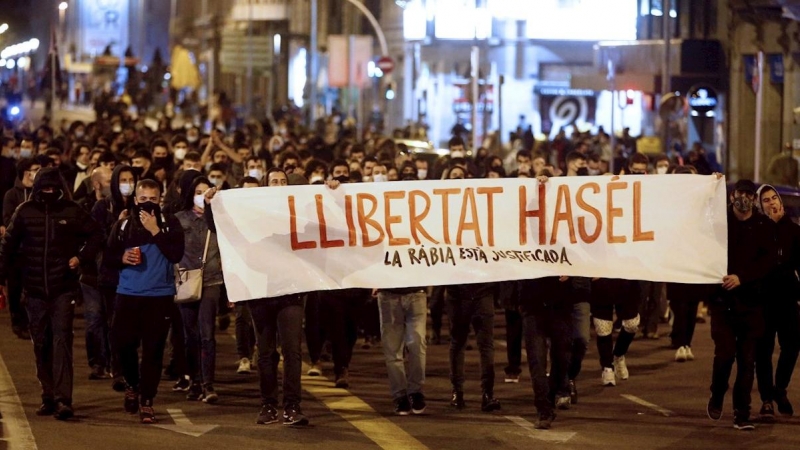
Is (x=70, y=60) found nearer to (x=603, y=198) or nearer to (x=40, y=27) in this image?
(x=40, y=27)

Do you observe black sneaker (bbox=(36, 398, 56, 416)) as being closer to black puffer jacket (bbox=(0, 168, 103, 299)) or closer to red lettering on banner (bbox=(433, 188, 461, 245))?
black puffer jacket (bbox=(0, 168, 103, 299))

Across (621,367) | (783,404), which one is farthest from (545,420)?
(621,367)

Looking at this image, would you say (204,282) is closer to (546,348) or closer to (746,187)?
(546,348)

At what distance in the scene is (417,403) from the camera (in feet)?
39.8

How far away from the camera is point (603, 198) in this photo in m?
12.4

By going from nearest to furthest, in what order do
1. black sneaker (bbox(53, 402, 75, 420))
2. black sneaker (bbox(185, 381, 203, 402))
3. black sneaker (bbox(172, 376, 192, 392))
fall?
black sneaker (bbox(53, 402, 75, 420))
black sneaker (bbox(185, 381, 203, 402))
black sneaker (bbox(172, 376, 192, 392))

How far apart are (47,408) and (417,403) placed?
8.86 ft

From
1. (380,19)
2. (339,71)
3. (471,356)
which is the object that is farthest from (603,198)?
(380,19)

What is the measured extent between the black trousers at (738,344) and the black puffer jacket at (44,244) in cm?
454

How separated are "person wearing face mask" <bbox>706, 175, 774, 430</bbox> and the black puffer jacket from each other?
4560 millimetres

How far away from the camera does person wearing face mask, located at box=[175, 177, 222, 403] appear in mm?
12656

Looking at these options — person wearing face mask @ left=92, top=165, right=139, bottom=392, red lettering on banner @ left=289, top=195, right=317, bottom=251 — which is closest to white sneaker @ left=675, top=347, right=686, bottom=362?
red lettering on banner @ left=289, top=195, right=317, bottom=251

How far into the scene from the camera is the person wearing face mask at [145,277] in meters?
11.6

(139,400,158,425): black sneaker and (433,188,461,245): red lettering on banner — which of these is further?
(433,188,461,245): red lettering on banner
